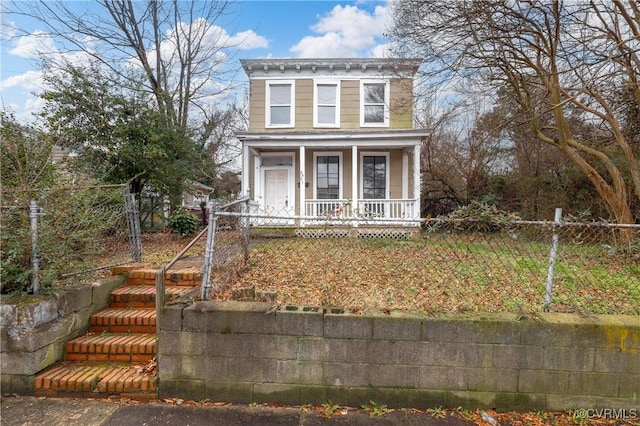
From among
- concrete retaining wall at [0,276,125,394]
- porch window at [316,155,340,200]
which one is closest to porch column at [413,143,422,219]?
porch window at [316,155,340,200]

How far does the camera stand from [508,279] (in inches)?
165

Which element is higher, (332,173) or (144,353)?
(332,173)

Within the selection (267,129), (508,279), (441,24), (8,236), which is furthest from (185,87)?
(508,279)

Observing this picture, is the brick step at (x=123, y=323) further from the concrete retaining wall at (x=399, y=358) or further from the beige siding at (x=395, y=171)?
the beige siding at (x=395, y=171)

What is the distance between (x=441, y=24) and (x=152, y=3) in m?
10.7

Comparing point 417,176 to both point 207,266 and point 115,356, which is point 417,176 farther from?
point 115,356

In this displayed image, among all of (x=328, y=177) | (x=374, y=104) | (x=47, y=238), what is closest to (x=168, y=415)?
(x=47, y=238)

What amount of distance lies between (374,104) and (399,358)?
10.1 meters

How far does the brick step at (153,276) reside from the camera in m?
3.90

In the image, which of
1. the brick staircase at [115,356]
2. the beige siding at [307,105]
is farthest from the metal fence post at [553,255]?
the beige siding at [307,105]

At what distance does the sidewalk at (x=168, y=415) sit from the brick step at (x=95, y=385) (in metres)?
0.06

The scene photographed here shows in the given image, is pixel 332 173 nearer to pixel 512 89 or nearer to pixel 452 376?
pixel 512 89

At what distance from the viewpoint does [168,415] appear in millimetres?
2467

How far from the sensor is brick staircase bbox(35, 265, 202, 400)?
2.65m
